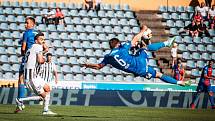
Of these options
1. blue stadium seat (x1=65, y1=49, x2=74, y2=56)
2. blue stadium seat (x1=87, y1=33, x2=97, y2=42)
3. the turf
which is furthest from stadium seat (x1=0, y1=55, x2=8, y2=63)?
the turf

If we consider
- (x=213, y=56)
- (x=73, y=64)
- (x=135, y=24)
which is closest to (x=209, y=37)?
(x=213, y=56)

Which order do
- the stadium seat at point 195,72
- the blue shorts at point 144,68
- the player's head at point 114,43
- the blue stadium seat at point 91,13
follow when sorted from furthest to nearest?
the blue stadium seat at point 91,13, the stadium seat at point 195,72, the blue shorts at point 144,68, the player's head at point 114,43

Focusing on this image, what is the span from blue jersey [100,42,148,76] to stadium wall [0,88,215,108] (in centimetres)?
680

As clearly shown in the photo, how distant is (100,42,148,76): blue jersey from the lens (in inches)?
621

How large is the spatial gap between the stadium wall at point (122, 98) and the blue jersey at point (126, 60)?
6.80m

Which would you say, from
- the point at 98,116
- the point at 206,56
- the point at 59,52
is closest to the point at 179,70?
the point at 206,56

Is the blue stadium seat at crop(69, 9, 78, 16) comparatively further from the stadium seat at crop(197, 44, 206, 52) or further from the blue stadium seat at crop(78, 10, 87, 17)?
the stadium seat at crop(197, 44, 206, 52)

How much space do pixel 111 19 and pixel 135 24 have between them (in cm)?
133

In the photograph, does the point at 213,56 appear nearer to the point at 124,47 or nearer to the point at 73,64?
the point at 73,64

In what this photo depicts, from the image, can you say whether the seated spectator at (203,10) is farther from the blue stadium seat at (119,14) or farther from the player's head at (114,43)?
the player's head at (114,43)

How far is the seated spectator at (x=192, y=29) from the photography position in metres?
31.2

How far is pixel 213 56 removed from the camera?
30.4 metres

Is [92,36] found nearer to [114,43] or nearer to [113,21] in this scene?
[113,21]

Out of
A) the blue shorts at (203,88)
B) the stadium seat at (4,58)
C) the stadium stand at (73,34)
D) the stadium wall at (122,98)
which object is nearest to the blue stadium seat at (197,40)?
the stadium stand at (73,34)
